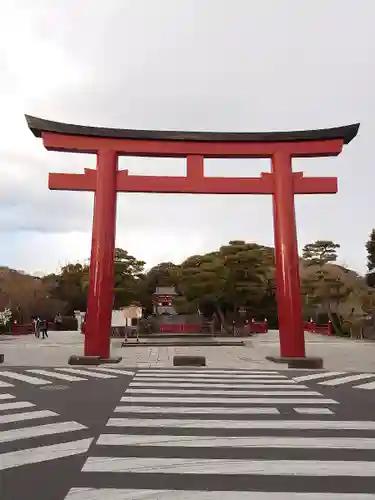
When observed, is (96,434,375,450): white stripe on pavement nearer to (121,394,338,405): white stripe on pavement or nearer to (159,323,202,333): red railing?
(121,394,338,405): white stripe on pavement

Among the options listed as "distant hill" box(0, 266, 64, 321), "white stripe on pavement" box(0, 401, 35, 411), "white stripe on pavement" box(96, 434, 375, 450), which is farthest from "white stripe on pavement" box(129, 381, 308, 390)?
"distant hill" box(0, 266, 64, 321)

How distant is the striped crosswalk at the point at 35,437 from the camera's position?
466cm

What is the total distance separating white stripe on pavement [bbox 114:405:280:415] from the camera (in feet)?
22.8

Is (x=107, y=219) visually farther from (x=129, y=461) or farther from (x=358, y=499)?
(x=358, y=499)

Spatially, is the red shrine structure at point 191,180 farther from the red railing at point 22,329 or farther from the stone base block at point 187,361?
the red railing at point 22,329

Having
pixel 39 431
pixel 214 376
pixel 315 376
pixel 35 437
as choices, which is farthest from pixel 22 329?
pixel 35 437

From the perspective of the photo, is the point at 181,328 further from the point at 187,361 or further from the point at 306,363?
the point at 306,363

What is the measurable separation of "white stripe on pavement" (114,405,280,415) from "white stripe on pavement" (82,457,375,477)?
237 cm

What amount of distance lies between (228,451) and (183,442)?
59 centimetres

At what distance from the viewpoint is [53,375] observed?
11234 mm

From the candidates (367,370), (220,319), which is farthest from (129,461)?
(220,319)

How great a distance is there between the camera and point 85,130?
14305mm

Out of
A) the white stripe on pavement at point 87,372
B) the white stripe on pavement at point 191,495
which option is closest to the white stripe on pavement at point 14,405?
the white stripe on pavement at point 87,372

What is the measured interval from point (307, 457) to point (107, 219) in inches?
421
